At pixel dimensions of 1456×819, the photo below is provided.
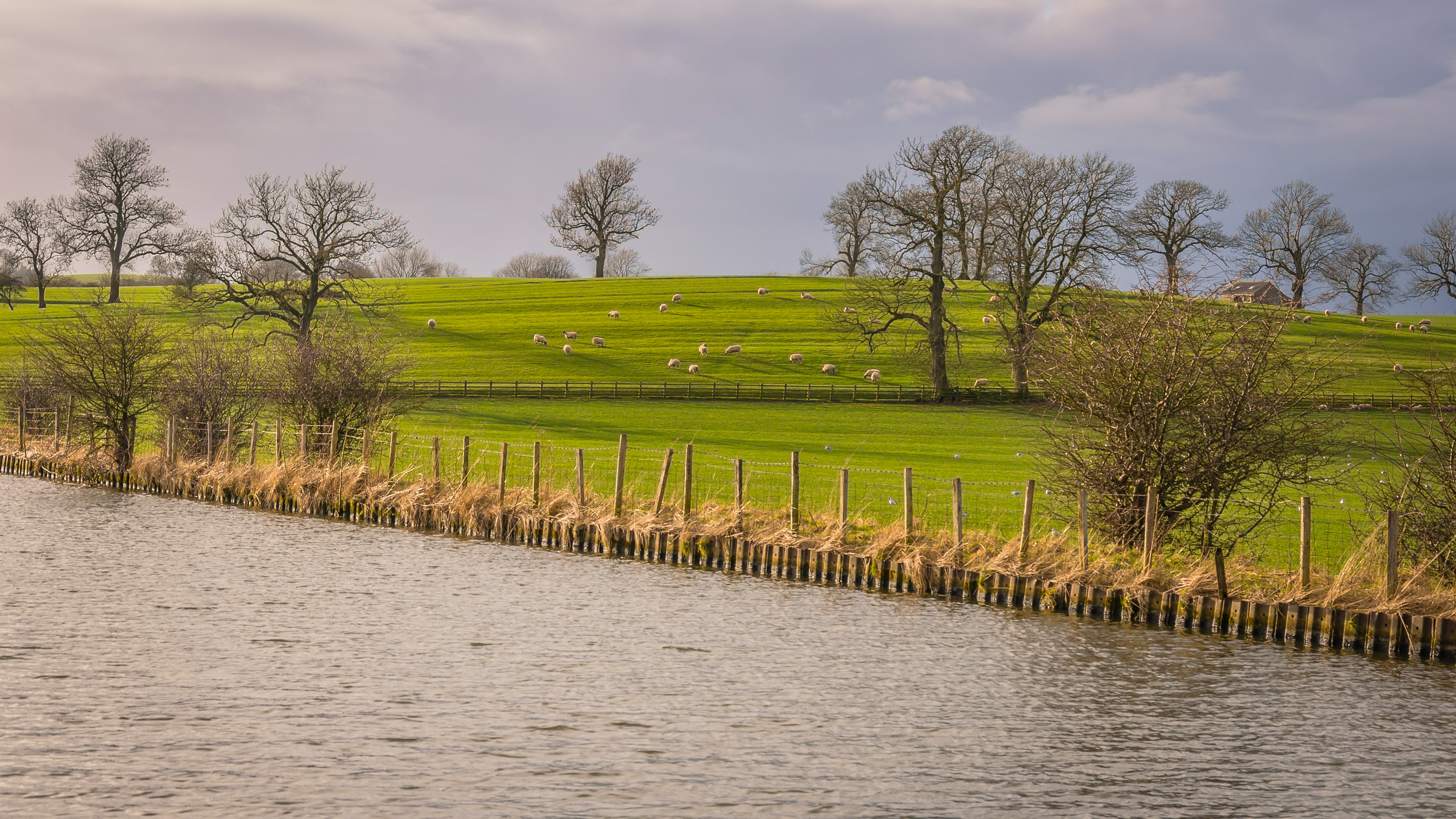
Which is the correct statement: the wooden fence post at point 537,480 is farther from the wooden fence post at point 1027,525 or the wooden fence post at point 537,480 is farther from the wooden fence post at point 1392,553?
the wooden fence post at point 1392,553

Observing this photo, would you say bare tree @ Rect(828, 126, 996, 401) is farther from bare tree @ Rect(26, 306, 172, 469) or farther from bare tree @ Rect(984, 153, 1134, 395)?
bare tree @ Rect(26, 306, 172, 469)

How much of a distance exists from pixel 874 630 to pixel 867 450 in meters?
20.1

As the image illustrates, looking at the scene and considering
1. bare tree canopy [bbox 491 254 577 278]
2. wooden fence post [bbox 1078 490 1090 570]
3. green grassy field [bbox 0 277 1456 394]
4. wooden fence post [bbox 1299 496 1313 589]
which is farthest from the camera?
bare tree canopy [bbox 491 254 577 278]

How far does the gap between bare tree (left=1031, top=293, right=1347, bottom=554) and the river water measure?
8.68ft

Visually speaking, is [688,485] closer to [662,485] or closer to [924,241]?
[662,485]

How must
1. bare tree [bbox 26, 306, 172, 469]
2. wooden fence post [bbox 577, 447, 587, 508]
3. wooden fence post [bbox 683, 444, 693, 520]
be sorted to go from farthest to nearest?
1. bare tree [bbox 26, 306, 172, 469]
2. wooden fence post [bbox 577, 447, 587, 508]
3. wooden fence post [bbox 683, 444, 693, 520]

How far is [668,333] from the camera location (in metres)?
76.4

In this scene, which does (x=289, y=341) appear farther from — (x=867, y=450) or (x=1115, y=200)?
(x=1115, y=200)

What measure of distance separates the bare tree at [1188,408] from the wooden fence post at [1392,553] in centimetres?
212

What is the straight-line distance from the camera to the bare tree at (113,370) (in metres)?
33.5

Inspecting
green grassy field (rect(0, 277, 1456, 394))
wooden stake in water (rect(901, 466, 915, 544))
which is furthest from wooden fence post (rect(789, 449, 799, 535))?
green grassy field (rect(0, 277, 1456, 394))

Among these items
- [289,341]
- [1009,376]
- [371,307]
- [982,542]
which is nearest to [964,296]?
[1009,376]

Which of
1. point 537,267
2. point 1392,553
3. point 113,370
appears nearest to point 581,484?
point 1392,553

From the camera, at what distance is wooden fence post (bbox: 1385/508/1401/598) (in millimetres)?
15305
